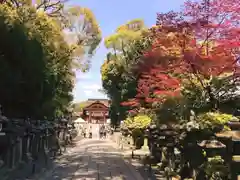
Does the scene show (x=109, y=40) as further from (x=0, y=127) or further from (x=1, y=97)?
(x=0, y=127)

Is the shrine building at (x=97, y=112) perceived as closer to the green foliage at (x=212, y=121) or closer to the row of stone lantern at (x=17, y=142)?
the row of stone lantern at (x=17, y=142)

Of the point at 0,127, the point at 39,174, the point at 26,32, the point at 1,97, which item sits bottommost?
the point at 39,174

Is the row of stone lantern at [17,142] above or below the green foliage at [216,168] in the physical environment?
above

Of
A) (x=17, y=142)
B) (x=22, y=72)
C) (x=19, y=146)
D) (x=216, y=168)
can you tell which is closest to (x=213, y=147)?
(x=216, y=168)

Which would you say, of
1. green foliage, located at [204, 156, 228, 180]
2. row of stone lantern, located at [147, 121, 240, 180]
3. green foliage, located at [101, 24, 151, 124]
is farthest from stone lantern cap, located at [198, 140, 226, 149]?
green foliage, located at [101, 24, 151, 124]

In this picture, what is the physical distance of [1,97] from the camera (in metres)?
10.1

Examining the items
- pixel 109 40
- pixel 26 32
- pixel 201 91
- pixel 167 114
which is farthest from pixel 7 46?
pixel 109 40

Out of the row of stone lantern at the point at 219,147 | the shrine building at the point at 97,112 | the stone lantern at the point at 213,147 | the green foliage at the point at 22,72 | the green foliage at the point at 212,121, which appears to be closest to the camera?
the row of stone lantern at the point at 219,147

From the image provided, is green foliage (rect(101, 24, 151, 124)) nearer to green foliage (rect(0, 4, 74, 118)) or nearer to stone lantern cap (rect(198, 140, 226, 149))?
green foliage (rect(0, 4, 74, 118))

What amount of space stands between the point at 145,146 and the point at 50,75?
707cm

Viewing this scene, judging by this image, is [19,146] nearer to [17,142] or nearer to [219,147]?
[17,142]

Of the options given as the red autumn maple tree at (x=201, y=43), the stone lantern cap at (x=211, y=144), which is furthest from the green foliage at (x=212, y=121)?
the red autumn maple tree at (x=201, y=43)

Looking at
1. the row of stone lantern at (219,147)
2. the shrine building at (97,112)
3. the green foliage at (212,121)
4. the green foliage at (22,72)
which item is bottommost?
the row of stone lantern at (219,147)

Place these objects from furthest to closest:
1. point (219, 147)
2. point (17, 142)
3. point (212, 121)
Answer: point (17, 142), point (212, 121), point (219, 147)
